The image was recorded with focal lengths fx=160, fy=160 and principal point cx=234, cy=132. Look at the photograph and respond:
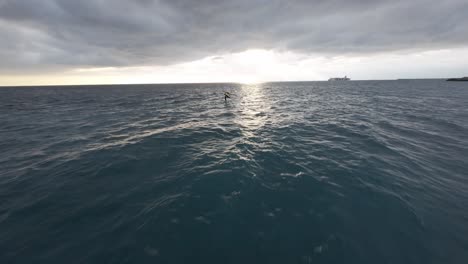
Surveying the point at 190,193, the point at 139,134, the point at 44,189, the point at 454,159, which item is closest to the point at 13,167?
the point at 44,189

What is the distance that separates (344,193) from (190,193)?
712cm

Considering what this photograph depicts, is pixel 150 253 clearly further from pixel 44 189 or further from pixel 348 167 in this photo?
pixel 348 167

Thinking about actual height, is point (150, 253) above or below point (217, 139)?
below

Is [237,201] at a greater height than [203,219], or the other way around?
[237,201]

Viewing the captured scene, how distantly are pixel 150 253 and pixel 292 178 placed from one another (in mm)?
6784

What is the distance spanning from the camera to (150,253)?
4.99m

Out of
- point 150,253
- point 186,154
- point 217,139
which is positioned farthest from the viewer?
point 217,139

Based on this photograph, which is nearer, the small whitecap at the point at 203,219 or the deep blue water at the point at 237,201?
the deep blue water at the point at 237,201

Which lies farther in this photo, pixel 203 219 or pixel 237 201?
pixel 237 201

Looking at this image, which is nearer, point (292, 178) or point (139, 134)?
point (292, 178)

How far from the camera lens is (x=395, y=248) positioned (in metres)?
5.09

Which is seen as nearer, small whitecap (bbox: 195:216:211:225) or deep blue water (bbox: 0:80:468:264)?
deep blue water (bbox: 0:80:468:264)

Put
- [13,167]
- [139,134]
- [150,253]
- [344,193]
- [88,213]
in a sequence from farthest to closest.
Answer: [139,134]
[13,167]
[344,193]
[88,213]
[150,253]

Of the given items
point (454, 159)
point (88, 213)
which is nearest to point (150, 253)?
point (88, 213)
